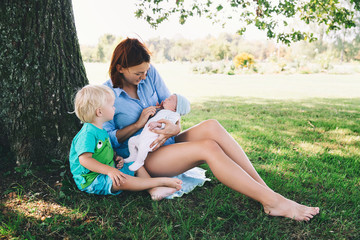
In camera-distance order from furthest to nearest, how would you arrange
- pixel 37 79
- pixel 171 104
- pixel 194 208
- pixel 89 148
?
pixel 171 104 < pixel 37 79 < pixel 194 208 < pixel 89 148

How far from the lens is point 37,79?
2271 mm

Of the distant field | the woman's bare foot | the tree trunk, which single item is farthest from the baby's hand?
the distant field

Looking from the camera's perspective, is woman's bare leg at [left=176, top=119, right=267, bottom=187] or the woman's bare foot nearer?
the woman's bare foot

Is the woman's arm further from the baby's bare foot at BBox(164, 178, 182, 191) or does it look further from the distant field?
the distant field

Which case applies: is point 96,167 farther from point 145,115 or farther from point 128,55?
point 128,55

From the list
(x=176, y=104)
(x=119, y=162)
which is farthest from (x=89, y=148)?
(x=176, y=104)

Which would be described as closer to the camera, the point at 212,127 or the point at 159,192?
the point at 159,192

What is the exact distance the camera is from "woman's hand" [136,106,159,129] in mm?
2250

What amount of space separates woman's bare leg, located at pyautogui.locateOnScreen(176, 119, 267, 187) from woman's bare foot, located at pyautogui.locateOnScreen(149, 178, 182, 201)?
0.52 metres

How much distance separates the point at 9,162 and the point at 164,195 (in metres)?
1.49

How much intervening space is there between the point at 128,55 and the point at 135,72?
16cm

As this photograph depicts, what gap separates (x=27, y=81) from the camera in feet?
7.36

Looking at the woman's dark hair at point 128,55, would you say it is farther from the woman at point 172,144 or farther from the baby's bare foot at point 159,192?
the baby's bare foot at point 159,192

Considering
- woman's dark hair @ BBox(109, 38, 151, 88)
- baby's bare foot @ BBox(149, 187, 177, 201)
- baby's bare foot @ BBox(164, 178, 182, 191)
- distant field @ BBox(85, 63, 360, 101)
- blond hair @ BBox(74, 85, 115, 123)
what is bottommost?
distant field @ BBox(85, 63, 360, 101)
